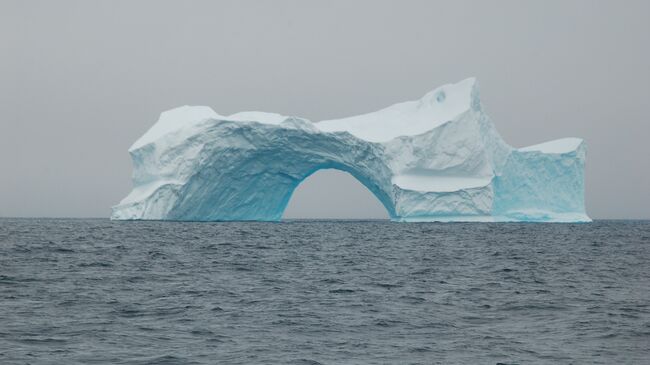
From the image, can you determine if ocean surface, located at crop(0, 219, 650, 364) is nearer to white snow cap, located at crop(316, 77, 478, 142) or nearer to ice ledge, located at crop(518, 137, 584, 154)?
white snow cap, located at crop(316, 77, 478, 142)

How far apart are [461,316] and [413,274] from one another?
4.91 m

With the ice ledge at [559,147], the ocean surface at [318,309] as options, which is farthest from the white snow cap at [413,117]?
the ocean surface at [318,309]

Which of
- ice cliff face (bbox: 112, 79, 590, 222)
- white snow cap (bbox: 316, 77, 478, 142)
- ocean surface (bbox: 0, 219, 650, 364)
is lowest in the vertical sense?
ocean surface (bbox: 0, 219, 650, 364)

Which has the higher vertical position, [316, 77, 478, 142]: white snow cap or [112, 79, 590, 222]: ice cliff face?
[316, 77, 478, 142]: white snow cap

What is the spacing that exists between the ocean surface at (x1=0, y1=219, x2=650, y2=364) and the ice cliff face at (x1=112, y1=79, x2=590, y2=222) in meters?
14.5

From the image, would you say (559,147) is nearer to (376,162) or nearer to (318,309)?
(376,162)

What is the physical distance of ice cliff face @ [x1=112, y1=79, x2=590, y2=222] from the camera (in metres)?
33.0

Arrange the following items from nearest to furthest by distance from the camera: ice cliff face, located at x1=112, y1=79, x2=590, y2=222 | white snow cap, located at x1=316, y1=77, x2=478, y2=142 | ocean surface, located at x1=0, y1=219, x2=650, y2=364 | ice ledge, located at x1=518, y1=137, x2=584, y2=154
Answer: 1. ocean surface, located at x1=0, y1=219, x2=650, y2=364
2. ice cliff face, located at x1=112, y1=79, x2=590, y2=222
3. white snow cap, located at x1=316, y1=77, x2=478, y2=142
4. ice ledge, located at x1=518, y1=137, x2=584, y2=154

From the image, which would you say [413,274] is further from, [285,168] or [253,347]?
[285,168]

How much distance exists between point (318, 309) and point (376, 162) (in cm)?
2417

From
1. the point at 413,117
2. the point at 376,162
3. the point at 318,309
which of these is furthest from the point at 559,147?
the point at 318,309

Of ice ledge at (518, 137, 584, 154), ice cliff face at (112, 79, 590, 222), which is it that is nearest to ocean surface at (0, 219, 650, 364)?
ice cliff face at (112, 79, 590, 222)

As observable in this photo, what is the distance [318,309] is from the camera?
1038 cm

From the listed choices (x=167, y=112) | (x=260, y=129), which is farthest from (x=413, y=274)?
(x=167, y=112)
